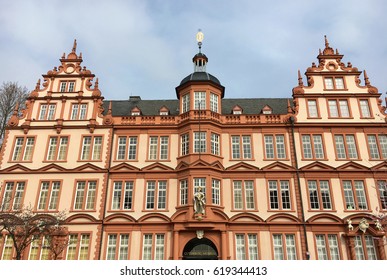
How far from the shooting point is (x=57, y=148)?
27719mm

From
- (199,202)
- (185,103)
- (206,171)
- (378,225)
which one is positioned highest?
(185,103)

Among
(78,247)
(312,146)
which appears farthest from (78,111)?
(312,146)

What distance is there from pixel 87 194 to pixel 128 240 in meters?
4.91

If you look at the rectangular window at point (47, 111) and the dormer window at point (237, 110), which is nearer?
the rectangular window at point (47, 111)

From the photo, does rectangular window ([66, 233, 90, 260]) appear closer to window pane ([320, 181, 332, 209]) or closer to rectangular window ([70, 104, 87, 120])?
rectangular window ([70, 104, 87, 120])

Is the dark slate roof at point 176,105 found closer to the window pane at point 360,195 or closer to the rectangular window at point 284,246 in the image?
the window pane at point 360,195

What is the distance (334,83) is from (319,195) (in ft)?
34.2

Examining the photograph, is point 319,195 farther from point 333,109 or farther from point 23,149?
point 23,149

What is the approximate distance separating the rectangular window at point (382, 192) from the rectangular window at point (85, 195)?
72.0 ft

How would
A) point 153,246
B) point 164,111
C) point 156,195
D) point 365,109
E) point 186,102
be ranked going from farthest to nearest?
point 164,111, point 186,102, point 365,109, point 156,195, point 153,246

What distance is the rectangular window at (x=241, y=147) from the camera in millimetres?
27125

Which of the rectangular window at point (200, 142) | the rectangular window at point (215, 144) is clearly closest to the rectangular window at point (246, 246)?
the rectangular window at point (215, 144)

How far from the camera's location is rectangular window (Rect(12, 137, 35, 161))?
27.4 metres
